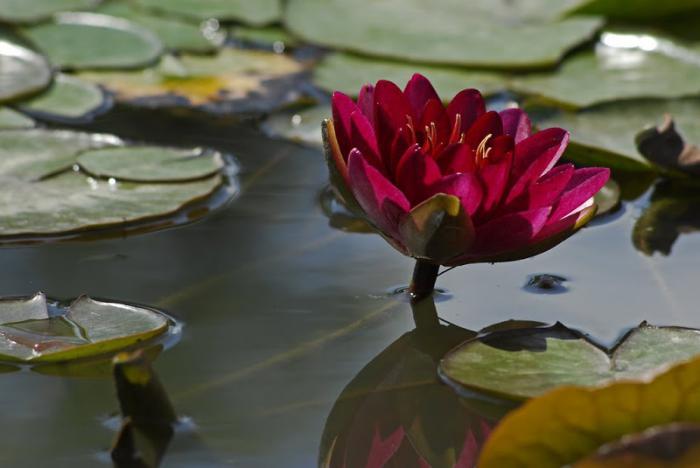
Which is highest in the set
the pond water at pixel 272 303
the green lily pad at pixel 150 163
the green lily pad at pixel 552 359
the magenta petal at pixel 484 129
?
the magenta petal at pixel 484 129

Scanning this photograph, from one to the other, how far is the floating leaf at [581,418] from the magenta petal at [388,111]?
0.49 m

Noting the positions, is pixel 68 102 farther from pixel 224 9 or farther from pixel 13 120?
pixel 224 9

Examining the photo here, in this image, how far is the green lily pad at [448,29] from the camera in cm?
231

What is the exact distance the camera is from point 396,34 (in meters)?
2.43

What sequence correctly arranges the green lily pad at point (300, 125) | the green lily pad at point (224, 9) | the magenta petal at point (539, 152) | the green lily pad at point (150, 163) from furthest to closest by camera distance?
1. the green lily pad at point (224, 9)
2. the green lily pad at point (300, 125)
3. the green lily pad at point (150, 163)
4. the magenta petal at point (539, 152)

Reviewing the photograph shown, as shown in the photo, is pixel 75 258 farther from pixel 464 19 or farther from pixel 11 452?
pixel 464 19

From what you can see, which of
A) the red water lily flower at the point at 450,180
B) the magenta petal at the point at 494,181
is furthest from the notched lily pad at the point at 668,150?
the magenta petal at the point at 494,181

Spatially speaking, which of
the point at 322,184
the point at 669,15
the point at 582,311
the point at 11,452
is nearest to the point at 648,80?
the point at 669,15

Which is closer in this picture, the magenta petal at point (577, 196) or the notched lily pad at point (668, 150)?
the magenta petal at point (577, 196)

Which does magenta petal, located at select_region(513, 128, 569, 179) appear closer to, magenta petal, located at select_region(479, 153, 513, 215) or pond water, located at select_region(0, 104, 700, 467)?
magenta petal, located at select_region(479, 153, 513, 215)

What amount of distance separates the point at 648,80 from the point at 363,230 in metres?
0.92

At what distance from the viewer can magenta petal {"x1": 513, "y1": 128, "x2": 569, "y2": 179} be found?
129 cm

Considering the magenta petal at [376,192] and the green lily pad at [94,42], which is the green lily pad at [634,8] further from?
the magenta petal at [376,192]

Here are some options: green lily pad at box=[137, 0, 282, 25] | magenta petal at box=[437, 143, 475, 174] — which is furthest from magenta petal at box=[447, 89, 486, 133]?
green lily pad at box=[137, 0, 282, 25]
